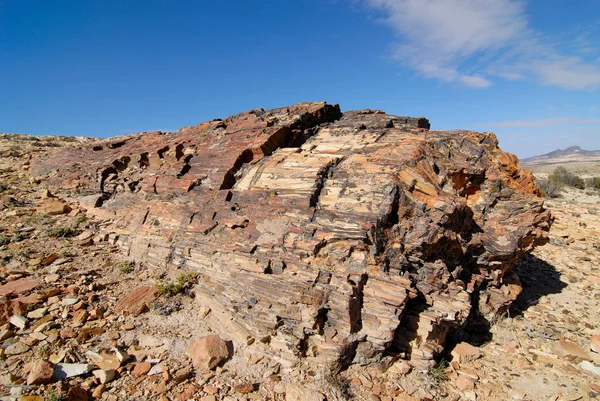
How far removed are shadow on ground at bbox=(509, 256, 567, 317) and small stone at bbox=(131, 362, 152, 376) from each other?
9.71 metres

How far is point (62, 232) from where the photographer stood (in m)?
10.7

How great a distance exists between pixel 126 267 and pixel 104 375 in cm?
387

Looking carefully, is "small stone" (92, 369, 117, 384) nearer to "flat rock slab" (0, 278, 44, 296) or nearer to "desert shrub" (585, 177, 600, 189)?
"flat rock slab" (0, 278, 44, 296)

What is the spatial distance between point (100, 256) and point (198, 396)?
6037 millimetres

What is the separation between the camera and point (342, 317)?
22.1 feet

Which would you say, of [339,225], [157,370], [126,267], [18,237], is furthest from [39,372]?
[18,237]

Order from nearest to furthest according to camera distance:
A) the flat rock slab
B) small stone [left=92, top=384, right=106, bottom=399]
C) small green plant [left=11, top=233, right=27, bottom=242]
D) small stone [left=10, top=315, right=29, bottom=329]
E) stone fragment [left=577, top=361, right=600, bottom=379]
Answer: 1. small stone [left=92, top=384, right=106, bottom=399]
2. small stone [left=10, top=315, right=29, bottom=329]
3. stone fragment [left=577, top=361, right=600, bottom=379]
4. the flat rock slab
5. small green plant [left=11, top=233, right=27, bottom=242]

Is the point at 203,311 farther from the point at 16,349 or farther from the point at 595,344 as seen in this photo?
the point at 595,344

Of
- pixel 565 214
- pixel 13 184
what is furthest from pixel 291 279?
pixel 565 214

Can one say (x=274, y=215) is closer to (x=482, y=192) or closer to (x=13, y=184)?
(x=482, y=192)

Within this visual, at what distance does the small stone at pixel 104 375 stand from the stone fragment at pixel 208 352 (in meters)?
1.36

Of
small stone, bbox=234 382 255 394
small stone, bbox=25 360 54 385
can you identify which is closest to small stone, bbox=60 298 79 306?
small stone, bbox=25 360 54 385

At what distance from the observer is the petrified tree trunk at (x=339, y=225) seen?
6.98 metres

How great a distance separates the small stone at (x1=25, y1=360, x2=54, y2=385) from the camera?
17.6 feet
